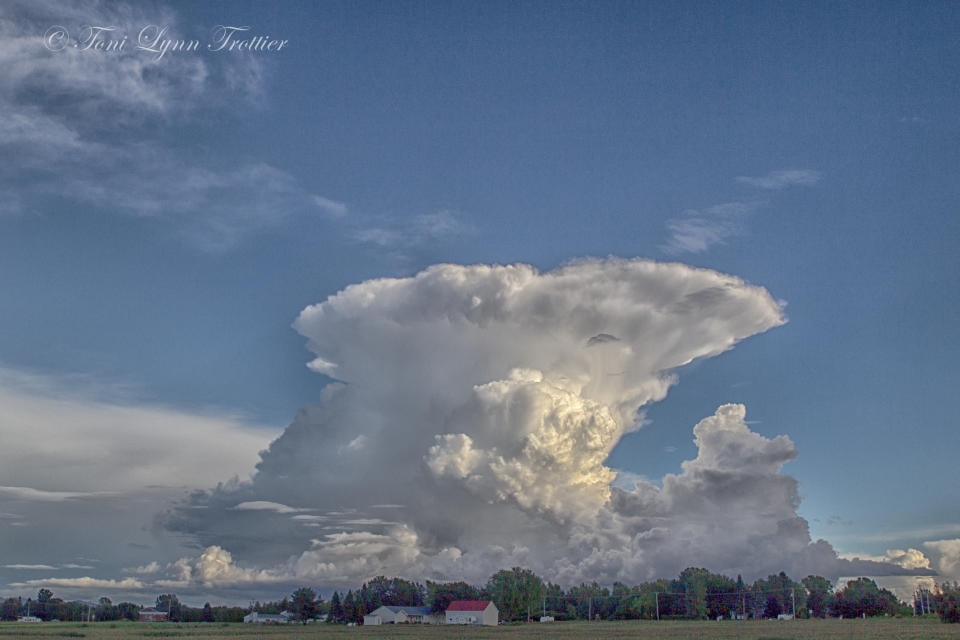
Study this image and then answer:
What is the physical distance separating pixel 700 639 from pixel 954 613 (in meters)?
62.1

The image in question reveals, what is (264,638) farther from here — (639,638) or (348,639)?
(639,638)

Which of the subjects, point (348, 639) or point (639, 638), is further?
point (348, 639)

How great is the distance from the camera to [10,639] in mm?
101188

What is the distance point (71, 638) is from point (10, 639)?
6.91 m

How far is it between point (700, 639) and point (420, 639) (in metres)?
34.9

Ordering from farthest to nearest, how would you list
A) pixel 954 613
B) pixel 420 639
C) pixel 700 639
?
Result: pixel 954 613
pixel 420 639
pixel 700 639

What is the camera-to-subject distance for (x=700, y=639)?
97.4 meters

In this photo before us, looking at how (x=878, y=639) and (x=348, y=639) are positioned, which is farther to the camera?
(x=348, y=639)

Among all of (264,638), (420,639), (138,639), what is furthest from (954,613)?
(138,639)

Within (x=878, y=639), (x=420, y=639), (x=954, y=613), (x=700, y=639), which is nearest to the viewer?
(x=878, y=639)

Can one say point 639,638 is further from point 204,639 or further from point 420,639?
point 204,639

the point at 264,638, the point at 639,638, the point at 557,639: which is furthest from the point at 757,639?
the point at 264,638

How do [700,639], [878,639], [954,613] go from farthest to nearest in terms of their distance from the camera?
[954,613]
[700,639]
[878,639]

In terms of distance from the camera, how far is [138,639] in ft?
346
